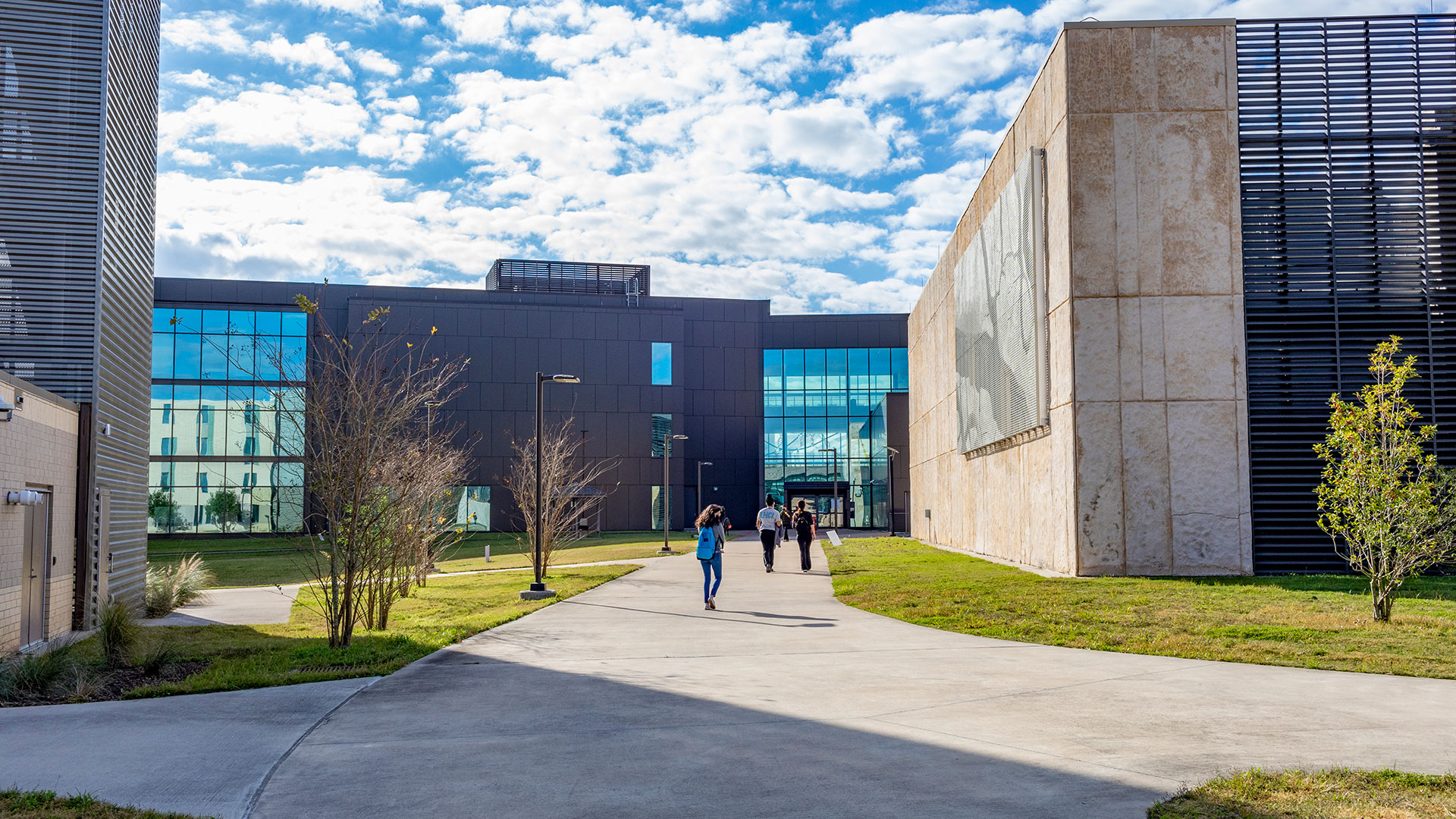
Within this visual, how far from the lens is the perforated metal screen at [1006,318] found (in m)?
A: 21.8

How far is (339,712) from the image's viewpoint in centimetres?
814

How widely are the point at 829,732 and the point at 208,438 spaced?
59.0 meters

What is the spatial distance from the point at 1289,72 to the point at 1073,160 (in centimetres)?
450

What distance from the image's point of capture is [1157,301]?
19.5 m

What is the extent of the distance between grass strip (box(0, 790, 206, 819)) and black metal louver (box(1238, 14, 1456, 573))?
61.5 feet

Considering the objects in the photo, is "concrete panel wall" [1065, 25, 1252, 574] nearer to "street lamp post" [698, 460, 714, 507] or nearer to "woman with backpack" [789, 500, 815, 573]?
"woman with backpack" [789, 500, 815, 573]

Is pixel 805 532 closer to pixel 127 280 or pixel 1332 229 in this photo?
pixel 1332 229

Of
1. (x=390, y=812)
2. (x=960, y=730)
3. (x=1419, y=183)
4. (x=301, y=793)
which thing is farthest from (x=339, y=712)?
(x=1419, y=183)

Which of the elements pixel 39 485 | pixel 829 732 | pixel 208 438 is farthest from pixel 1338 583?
pixel 208 438

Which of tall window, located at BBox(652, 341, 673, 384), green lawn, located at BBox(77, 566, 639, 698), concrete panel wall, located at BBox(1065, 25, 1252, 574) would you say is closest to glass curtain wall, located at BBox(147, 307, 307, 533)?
tall window, located at BBox(652, 341, 673, 384)

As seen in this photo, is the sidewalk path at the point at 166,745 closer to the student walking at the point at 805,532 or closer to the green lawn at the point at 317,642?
the green lawn at the point at 317,642

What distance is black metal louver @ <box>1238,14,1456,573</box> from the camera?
19359 millimetres

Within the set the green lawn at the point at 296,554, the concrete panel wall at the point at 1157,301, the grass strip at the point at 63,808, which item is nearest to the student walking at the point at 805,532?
the concrete panel wall at the point at 1157,301

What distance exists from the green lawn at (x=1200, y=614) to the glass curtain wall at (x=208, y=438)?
152ft
